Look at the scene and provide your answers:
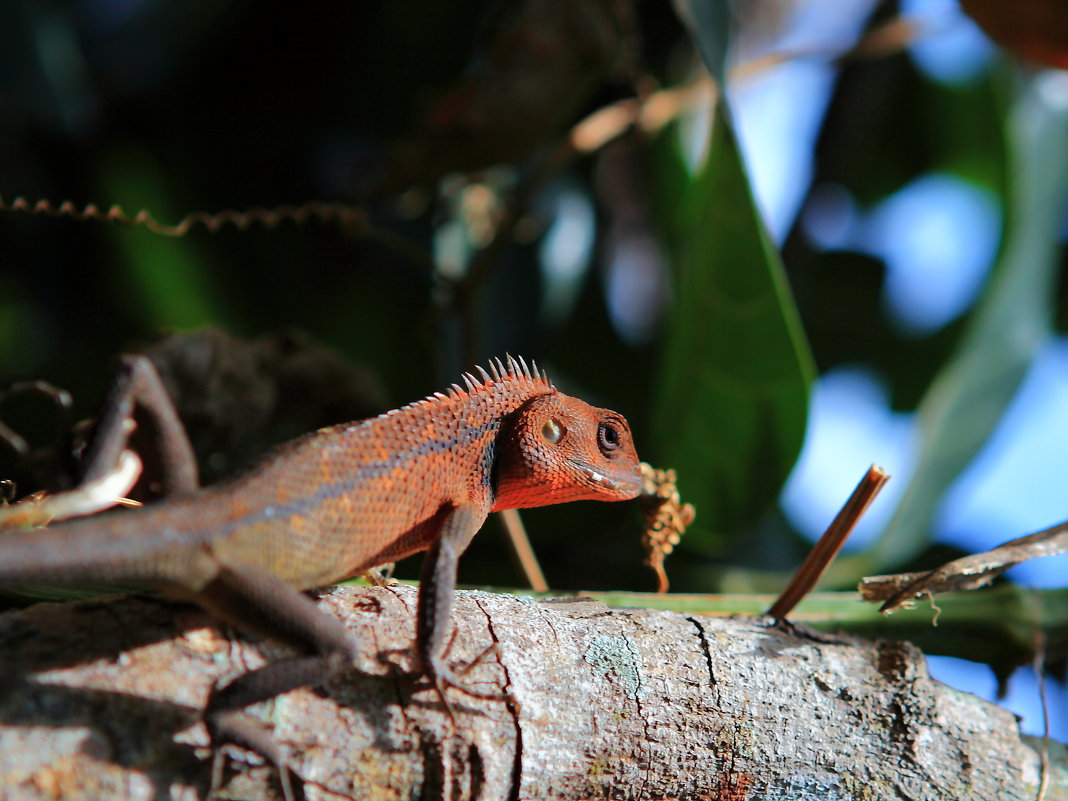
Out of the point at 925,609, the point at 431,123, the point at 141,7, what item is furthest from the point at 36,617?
the point at 141,7

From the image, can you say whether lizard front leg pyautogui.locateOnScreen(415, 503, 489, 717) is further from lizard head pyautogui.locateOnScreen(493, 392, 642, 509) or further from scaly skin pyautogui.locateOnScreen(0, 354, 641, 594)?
lizard head pyautogui.locateOnScreen(493, 392, 642, 509)

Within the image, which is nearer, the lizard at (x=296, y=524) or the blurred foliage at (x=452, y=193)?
the lizard at (x=296, y=524)

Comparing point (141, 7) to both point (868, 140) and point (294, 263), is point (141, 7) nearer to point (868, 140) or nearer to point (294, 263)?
point (294, 263)

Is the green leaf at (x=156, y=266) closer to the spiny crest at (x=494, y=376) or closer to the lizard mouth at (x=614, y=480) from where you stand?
the spiny crest at (x=494, y=376)

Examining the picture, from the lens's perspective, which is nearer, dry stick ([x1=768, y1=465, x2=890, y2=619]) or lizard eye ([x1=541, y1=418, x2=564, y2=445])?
dry stick ([x1=768, y1=465, x2=890, y2=619])

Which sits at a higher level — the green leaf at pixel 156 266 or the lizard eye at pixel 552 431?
the green leaf at pixel 156 266

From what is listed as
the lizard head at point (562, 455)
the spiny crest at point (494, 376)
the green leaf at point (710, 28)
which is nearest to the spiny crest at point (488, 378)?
the spiny crest at point (494, 376)

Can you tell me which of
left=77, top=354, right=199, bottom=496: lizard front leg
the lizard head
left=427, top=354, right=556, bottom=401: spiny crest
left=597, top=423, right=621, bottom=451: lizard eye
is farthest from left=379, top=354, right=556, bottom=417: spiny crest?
left=77, top=354, right=199, bottom=496: lizard front leg

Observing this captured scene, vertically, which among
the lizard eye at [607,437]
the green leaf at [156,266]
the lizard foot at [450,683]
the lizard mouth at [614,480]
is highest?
the green leaf at [156,266]
